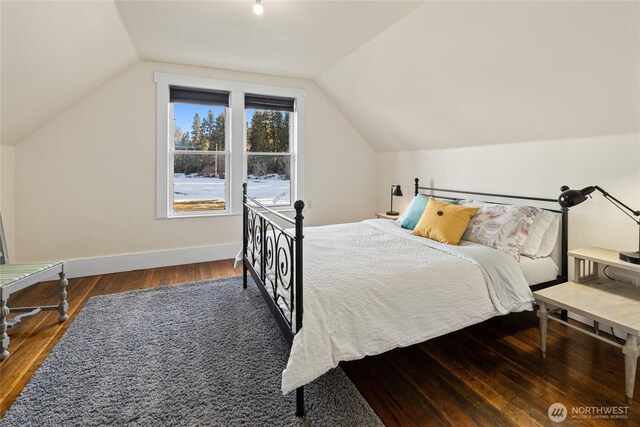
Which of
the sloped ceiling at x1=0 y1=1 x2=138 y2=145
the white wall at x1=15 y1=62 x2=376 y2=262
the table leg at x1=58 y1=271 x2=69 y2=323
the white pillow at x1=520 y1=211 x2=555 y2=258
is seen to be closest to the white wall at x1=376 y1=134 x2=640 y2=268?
the white pillow at x1=520 y1=211 x2=555 y2=258

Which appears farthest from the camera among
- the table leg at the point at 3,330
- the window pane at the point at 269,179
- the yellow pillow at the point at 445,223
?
the window pane at the point at 269,179

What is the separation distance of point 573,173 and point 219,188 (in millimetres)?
3833

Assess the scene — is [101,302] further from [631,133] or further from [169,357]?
[631,133]

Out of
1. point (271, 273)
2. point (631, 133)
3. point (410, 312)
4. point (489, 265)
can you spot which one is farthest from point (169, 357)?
point (631, 133)

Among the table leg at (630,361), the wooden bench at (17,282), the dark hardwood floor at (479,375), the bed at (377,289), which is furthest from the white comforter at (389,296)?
the wooden bench at (17,282)

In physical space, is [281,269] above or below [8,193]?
below

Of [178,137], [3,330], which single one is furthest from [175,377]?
[178,137]

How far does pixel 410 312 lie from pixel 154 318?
6.73 ft

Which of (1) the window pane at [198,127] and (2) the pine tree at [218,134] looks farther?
(2) the pine tree at [218,134]

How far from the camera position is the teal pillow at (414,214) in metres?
3.24

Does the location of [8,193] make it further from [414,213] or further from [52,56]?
[414,213]

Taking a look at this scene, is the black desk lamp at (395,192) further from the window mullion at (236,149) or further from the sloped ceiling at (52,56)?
the sloped ceiling at (52,56)

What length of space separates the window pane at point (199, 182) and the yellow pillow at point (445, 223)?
2684 mm
